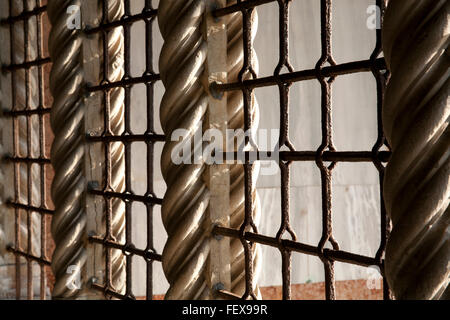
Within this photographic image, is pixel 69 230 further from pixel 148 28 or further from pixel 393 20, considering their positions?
pixel 393 20

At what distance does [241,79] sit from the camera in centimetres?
120

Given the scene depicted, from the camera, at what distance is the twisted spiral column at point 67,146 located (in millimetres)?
1771

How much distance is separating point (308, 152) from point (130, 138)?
655 mm

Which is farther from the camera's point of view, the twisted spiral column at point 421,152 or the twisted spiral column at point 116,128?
the twisted spiral column at point 116,128

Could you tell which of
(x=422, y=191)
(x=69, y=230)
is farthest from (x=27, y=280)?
(x=422, y=191)

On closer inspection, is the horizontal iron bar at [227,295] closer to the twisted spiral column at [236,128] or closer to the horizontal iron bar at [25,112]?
the twisted spiral column at [236,128]

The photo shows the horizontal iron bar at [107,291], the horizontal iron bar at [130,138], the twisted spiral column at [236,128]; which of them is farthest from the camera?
the horizontal iron bar at [107,291]

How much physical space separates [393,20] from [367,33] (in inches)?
98.4

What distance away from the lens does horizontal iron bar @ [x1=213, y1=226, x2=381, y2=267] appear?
0.92 meters

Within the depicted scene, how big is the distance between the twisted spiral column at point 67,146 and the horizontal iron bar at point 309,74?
0.64 m

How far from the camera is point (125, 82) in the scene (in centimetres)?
162

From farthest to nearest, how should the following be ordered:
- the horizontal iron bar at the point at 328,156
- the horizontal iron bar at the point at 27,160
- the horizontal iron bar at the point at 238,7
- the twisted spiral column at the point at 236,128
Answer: the horizontal iron bar at the point at 27,160 < the twisted spiral column at the point at 236,128 < the horizontal iron bar at the point at 238,7 < the horizontal iron bar at the point at 328,156
